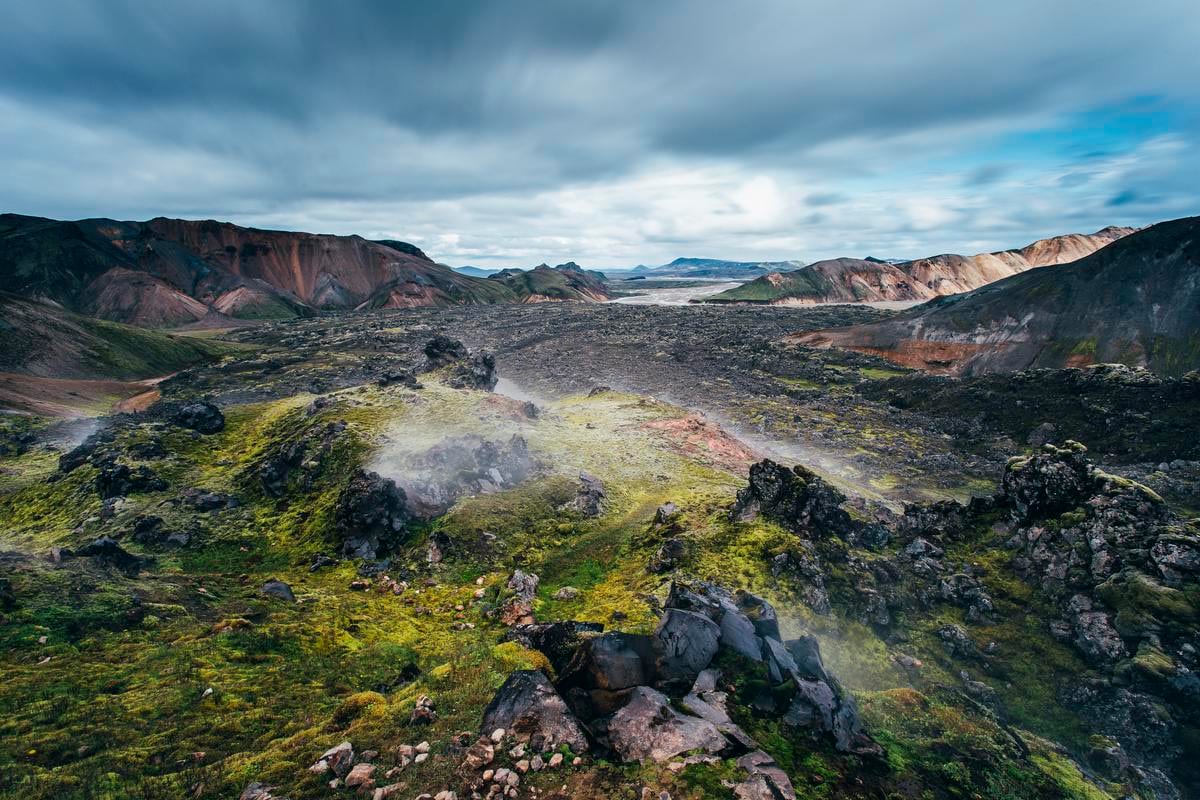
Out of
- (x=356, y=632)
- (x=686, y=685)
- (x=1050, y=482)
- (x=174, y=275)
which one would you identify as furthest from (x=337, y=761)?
(x=174, y=275)

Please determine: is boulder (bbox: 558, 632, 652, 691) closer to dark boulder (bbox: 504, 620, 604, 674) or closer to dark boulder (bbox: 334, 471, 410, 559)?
dark boulder (bbox: 504, 620, 604, 674)

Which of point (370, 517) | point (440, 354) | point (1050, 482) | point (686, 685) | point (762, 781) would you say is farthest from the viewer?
point (440, 354)

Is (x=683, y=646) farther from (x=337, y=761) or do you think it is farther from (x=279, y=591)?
(x=279, y=591)

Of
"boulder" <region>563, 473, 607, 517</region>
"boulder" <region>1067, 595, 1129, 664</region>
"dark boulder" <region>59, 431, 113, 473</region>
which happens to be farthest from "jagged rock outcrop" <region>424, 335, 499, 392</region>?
"boulder" <region>1067, 595, 1129, 664</region>

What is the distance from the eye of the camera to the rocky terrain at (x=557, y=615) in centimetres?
935

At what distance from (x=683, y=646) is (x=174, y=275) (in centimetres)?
21264

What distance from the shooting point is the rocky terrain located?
9.35 meters

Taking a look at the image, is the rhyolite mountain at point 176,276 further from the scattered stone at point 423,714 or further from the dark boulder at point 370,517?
the scattered stone at point 423,714

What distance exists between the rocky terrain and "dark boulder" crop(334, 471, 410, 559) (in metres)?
0.11

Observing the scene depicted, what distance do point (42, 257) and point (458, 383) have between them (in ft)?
570

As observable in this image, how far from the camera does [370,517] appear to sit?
2111cm

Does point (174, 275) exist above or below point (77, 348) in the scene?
above

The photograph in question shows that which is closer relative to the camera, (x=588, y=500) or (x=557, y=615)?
(x=557, y=615)

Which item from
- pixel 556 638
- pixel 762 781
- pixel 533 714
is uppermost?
pixel 533 714
